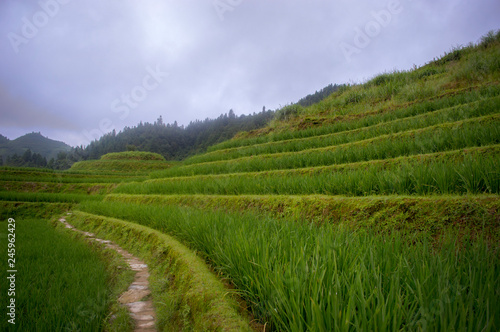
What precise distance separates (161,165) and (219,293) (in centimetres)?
3331

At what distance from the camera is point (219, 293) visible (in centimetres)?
163

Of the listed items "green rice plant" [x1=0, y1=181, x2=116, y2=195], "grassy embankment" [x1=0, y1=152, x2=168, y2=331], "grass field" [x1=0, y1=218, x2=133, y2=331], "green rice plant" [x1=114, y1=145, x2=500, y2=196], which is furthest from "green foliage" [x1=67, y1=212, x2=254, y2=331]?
"green rice plant" [x1=0, y1=181, x2=116, y2=195]

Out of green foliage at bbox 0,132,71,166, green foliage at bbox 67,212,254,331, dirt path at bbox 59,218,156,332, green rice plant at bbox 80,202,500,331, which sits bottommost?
dirt path at bbox 59,218,156,332

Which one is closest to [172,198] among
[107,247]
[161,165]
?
[107,247]

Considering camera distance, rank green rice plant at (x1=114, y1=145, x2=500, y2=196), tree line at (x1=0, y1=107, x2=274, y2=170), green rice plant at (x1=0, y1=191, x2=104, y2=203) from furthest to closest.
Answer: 1. tree line at (x1=0, y1=107, x2=274, y2=170)
2. green rice plant at (x1=0, y1=191, x2=104, y2=203)
3. green rice plant at (x1=114, y1=145, x2=500, y2=196)

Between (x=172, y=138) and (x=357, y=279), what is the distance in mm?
75941

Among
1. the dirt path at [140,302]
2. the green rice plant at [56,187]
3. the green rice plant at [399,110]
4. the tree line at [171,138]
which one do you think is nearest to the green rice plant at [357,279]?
the dirt path at [140,302]

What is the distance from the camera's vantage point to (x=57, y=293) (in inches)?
Result: 77.3

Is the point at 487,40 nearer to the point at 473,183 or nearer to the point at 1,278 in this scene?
the point at 473,183

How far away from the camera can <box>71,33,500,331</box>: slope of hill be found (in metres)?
0.96

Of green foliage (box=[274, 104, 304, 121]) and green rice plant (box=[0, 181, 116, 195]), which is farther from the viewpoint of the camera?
green foliage (box=[274, 104, 304, 121])

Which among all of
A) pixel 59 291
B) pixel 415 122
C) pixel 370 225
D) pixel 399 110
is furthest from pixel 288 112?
pixel 59 291

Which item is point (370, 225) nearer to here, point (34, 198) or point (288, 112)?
point (288, 112)

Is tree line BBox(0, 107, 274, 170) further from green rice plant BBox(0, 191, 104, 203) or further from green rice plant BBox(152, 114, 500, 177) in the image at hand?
green rice plant BBox(152, 114, 500, 177)
